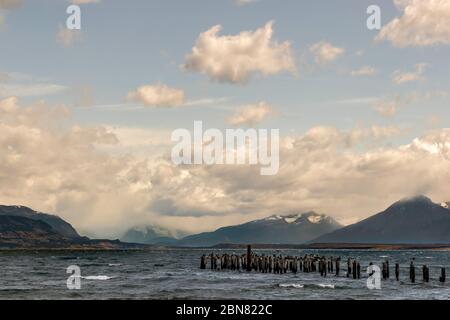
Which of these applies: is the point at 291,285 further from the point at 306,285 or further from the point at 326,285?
the point at 326,285

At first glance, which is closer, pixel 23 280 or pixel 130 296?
pixel 130 296

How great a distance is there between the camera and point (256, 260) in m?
113

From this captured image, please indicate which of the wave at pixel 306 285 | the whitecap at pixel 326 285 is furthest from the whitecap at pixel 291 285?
the whitecap at pixel 326 285

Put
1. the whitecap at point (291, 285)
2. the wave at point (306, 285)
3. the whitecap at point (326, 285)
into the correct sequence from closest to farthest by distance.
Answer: the whitecap at point (326, 285)
the wave at point (306, 285)
the whitecap at point (291, 285)

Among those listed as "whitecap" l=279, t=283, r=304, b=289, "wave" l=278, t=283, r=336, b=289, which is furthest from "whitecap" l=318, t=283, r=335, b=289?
"whitecap" l=279, t=283, r=304, b=289

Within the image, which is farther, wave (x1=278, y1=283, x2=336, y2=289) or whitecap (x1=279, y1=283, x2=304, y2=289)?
whitecap (x1=279, y1=283, x2=304, y2=289)

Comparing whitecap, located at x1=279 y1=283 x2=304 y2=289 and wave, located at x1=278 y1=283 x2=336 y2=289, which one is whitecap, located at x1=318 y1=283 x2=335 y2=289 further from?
whitecap, located at x1=279 y1=283 x2=304 y2=289

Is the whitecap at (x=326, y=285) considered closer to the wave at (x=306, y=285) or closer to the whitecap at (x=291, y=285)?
the wave at (x=306, y=285)

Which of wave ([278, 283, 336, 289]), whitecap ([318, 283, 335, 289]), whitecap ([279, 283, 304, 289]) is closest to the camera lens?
whitecap ([318, 283, 335, 289])
